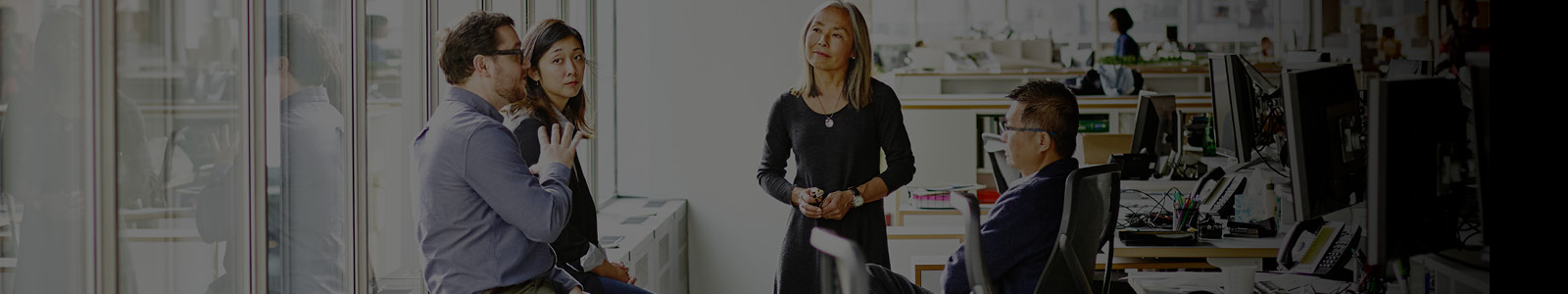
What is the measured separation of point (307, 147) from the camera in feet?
7.09

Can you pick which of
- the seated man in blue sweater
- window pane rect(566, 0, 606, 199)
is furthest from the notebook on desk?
window pane rect(566, 0, 606, 199)

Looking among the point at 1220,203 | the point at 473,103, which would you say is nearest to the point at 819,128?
the point at 473,103

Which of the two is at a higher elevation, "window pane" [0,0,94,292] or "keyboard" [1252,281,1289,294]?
"window pane" [0,0,94,292]

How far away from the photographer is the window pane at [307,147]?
6.60ft

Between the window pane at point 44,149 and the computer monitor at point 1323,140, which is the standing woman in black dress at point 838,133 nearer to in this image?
the computer monitor at point 1323,140

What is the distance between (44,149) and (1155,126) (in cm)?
390

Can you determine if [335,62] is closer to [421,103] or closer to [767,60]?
[421,103]

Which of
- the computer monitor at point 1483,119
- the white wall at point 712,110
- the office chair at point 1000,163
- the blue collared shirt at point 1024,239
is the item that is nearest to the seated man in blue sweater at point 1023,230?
the blue collared shirt at point 1024,239

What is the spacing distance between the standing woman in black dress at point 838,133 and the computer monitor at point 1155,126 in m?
1.72

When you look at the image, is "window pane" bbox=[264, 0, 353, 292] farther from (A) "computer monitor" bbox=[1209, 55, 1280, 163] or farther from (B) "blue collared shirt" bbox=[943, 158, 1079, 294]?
A: (A) "computer monitor" bbox=[1209, 55, 1280, 163]

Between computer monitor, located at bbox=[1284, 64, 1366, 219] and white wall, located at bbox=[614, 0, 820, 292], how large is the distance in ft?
9.00

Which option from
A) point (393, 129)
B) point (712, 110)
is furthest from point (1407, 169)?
point (712, 110)

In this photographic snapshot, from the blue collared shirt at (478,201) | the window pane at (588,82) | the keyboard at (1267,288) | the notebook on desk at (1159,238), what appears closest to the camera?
the blue collared shirt at (478,201)

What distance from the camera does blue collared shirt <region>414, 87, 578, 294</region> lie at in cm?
190
